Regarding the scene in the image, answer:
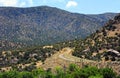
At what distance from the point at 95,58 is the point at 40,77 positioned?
5100 centimetres

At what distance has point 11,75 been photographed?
16850cm

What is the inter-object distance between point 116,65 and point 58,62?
152ft

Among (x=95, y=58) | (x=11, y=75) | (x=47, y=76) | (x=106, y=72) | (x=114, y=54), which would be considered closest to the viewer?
(x=106, y=72)

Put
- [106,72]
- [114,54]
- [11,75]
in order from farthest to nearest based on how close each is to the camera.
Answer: [114,54]
[11,75]
[106,72]

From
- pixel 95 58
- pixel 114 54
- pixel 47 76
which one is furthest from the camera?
pixel 95 58

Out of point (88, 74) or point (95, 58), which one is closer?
point (88, 74)

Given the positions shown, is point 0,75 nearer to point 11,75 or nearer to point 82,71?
point 11,75

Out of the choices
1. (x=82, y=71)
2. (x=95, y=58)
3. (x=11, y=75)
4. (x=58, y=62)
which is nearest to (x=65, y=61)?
(x=58, y=62)

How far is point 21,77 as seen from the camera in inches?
6339

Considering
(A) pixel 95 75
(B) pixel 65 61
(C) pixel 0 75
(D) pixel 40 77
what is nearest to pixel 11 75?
(C) pixel 0 75

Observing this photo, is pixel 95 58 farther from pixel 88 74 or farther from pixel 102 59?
pixel 88 74

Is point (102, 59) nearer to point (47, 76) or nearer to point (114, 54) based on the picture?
point (114, 54)

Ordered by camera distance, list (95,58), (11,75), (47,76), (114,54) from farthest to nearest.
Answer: (95,58), (114,54), (11,75), (47,76)

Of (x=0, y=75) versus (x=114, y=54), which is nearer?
(x=0, y=75)
